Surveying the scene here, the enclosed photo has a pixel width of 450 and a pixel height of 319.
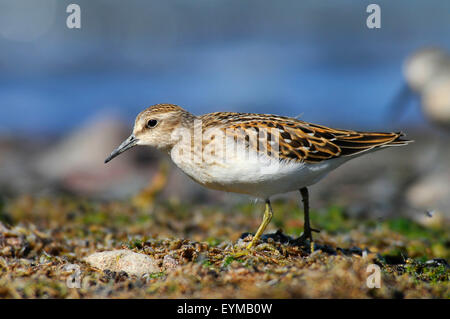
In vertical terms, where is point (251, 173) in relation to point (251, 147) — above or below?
below

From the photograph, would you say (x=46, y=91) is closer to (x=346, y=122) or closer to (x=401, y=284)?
(x=346, y=122)

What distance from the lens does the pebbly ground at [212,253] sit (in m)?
4.91

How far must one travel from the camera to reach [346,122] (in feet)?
60.6

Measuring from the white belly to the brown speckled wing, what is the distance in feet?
0.37

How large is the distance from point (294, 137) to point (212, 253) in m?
1.59

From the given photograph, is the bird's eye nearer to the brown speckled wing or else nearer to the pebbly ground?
the brown speckled wing

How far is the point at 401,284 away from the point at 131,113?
14787 millimetres

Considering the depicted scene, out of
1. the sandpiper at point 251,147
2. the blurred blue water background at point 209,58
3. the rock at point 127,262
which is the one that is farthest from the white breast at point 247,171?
the blurred blue water background at point 209,58

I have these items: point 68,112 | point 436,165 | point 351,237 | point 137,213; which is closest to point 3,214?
point 137,213

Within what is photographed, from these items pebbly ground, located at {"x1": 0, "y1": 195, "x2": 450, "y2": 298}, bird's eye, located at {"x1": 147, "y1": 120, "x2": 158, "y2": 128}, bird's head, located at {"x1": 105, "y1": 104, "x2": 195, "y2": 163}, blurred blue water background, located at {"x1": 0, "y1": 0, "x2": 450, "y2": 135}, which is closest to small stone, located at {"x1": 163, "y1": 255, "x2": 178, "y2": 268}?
pebbly ground, located at {"x1": 0, "y1": 195, "x2": 450, "y2": 298}

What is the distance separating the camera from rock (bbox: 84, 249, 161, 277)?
5664mm

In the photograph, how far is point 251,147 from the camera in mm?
5980

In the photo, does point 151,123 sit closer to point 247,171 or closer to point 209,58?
point 247,171

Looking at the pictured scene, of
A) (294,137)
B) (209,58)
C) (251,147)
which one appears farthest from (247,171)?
(209,58)
